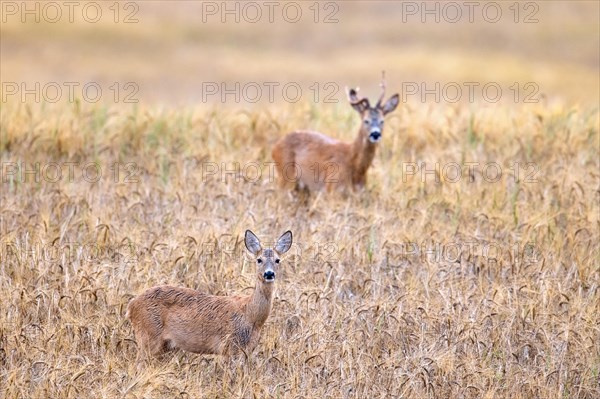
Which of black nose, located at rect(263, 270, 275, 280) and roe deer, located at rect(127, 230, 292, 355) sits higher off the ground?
black nose, located at rect(263, 270, 275, 280)

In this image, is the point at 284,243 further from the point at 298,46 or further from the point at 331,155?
the point at 298,46

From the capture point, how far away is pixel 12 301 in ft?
25.2

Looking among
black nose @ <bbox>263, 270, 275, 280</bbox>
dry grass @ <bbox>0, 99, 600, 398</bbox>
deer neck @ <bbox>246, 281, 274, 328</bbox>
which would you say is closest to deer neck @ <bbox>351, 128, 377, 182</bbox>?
dry grass @ <bbox>0, 99, 600, 398</bbox>

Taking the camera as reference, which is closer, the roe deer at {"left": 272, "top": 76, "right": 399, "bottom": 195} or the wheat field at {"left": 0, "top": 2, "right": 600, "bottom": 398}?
the wheat field at {"left": 0, "top": 2, "right": 600, "bottom": 398}

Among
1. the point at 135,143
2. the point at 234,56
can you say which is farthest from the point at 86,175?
the point at 234,56

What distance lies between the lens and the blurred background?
102ft

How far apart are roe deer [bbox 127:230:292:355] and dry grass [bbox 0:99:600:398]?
143 mm

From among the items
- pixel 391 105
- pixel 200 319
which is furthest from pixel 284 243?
pixel 391 105

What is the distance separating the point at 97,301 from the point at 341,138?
525 centimetres

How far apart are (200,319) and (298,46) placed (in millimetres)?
31437

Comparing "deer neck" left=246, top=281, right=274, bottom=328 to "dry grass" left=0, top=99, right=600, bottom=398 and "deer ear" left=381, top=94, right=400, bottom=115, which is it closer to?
"dry grass" left=0, top=99, right=600, bottom=398

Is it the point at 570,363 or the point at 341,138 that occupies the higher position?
the point at 341,138

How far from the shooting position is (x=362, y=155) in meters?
10.8

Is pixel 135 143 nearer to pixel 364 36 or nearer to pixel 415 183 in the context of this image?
pixel 415 183
